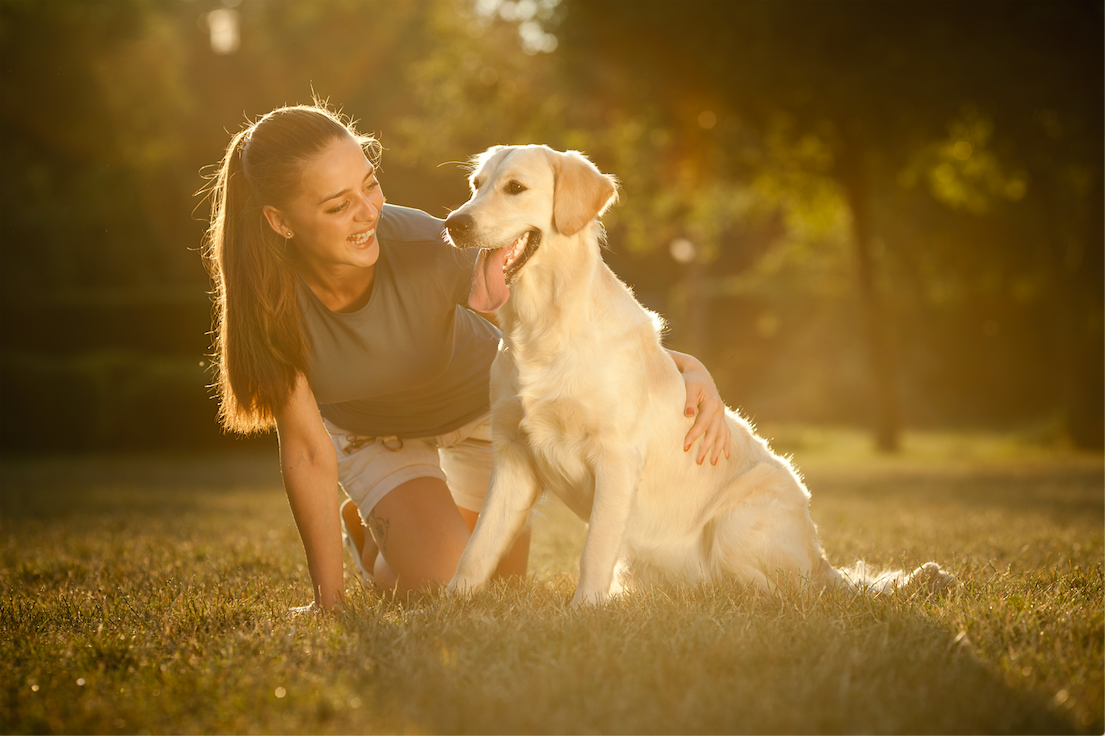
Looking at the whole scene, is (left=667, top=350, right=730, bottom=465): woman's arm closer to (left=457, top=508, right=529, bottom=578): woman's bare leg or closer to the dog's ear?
the dog's ear

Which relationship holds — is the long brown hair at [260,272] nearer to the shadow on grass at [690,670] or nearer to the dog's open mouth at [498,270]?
the dog's open mouth at [498,270]

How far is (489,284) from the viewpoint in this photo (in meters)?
2.90

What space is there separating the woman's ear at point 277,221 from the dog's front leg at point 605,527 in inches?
57.3

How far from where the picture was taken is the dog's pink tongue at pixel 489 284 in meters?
2.87

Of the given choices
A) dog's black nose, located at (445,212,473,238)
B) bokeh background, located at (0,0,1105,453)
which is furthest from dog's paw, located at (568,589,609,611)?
bokeh background, located at (0,0,1105,453)

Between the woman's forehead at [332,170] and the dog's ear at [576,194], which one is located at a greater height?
the woman's forehead at [332,170]

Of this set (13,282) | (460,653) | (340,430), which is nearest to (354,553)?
(340,430)

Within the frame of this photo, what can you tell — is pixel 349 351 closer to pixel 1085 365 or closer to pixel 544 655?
pixel 544 655

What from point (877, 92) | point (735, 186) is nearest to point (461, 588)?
point (877, 92)

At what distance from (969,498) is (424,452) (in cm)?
531

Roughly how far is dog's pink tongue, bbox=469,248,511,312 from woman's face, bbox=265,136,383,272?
56 centimetres

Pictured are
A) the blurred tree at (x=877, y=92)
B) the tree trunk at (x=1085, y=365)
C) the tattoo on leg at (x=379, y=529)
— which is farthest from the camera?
the tree trunk at (x=1085, y=365)

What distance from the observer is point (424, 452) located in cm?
398

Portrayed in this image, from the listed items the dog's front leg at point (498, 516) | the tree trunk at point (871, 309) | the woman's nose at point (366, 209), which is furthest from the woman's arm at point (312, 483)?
the tree trunk at point (871, 309)
